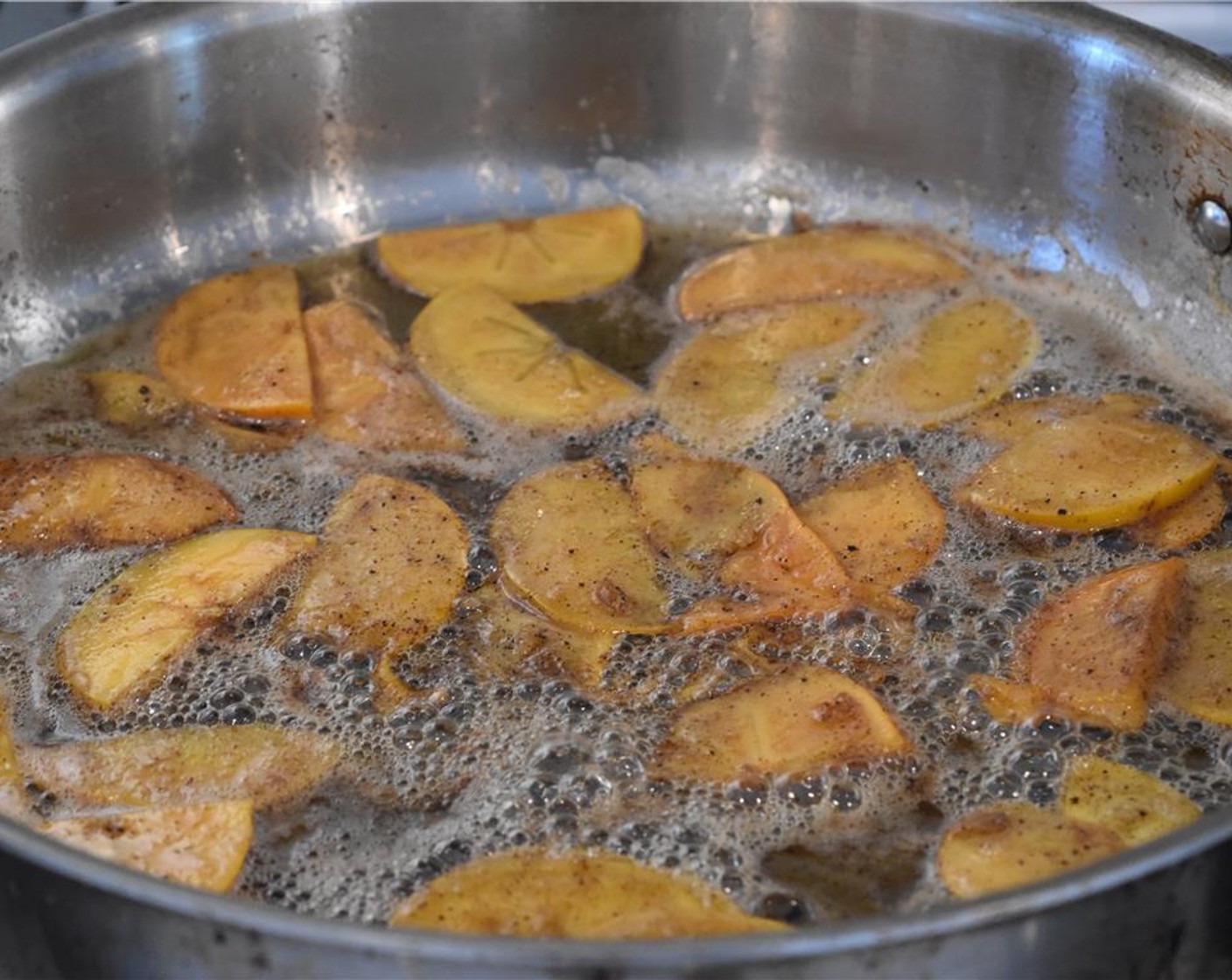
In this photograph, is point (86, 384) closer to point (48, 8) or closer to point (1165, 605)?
point (48, 8)

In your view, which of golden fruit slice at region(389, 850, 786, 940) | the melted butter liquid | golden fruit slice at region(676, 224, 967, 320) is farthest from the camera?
golden fruit slice at region(676, 224, 967, 320)

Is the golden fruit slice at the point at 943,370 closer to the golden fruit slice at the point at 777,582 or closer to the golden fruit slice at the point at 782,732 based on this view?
the golden fruit slice at the point at 777,582

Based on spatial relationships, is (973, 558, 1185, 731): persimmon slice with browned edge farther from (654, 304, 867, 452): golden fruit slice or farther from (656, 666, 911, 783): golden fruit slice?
(654, 304, 867, 452): golden fruit slice

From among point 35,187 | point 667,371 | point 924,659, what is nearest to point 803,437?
point 667,371

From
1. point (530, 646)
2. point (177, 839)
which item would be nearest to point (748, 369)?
point (530, 646)

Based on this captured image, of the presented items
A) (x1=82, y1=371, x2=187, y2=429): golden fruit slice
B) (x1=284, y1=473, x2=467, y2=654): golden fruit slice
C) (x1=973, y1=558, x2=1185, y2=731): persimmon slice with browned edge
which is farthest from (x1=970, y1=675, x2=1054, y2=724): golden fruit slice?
(x1=82, y1=371, x2=187, y2=429): golden fruit slice
